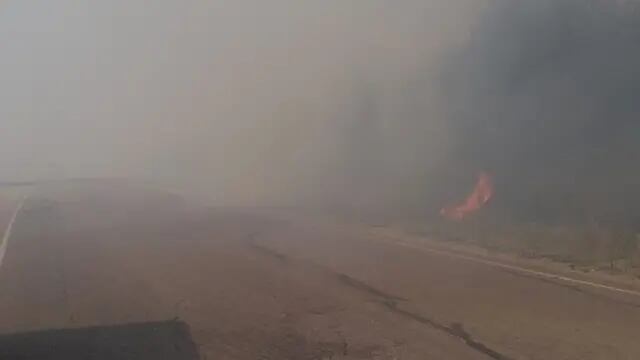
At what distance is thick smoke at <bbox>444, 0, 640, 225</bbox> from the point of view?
28.5 m

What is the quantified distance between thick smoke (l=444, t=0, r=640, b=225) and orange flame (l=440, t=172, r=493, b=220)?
47cm

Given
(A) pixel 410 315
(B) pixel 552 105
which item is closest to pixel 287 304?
(A) pixel 410 315

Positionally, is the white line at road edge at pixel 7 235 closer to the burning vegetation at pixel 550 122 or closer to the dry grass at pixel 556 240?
the dry grass at pixel 556 240

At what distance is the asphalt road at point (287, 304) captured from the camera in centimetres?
977

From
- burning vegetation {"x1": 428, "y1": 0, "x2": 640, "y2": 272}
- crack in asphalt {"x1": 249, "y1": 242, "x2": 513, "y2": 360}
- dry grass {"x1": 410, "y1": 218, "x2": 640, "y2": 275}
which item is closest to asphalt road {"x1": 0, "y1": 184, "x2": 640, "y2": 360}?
crack in asphalt {"x1": 249, "y1": 242, "x2": 513, "y2": 360}

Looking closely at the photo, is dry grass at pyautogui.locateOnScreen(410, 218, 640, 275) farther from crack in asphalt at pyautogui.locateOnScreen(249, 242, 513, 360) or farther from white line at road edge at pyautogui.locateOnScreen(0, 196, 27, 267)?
white line at road edge at pyautogui.locateOnScreen(0, 196, 27, 267)

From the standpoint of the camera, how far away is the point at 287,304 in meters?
12.6

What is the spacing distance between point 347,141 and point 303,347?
36387mm

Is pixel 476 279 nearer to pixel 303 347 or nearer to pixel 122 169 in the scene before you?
pixel 303 347

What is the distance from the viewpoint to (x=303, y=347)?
976 cm

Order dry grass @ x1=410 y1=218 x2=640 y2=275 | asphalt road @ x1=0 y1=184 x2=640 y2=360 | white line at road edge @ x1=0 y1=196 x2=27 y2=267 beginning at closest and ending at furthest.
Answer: asphalt road @ x1=0 y1=184 x2=640 y2=360
dry grass @ x1=410 y1=218 x2=640 y2=275
white line at road edge @ x1=0 y1=196 x2=27 y2=267

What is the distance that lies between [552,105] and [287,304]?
25280mm

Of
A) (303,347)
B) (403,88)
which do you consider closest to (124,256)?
(303,347)

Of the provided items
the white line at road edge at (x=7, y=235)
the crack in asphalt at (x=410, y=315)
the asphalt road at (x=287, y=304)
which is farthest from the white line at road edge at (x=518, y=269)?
the white line at road edge at (x=7, y=235)
